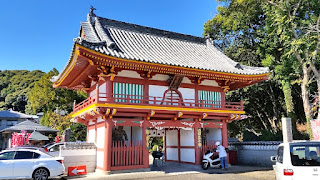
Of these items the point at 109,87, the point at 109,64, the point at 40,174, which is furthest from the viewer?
the point at 109,87

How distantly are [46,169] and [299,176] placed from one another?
32.6 ft

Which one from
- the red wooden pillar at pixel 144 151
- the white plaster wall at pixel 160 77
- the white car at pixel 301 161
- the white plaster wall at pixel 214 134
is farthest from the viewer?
the white plaster wall at pixel 214 134

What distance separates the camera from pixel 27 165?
11.0 metres

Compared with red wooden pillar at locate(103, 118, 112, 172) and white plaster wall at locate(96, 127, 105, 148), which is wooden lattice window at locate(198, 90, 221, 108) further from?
white plaster wall at locate(96, 127, 105, 148)

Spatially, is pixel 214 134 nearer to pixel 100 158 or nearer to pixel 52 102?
pixel 100 158

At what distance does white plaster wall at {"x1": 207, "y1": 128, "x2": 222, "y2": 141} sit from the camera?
1703 centimetres

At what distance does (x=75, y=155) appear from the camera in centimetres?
1380

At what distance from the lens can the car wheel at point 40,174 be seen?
11094 millimetres

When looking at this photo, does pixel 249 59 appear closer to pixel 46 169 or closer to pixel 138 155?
pixel 138 155

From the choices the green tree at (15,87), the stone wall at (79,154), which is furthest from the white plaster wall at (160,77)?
the green tree at (15,87)

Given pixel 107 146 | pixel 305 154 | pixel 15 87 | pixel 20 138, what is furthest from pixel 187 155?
pixel 15 87

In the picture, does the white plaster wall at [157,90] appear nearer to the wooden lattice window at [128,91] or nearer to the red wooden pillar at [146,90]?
the red wooden pillar at [146,90]

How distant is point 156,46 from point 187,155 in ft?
24.8

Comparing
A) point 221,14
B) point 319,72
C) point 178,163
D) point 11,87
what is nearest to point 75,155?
point 178,163
